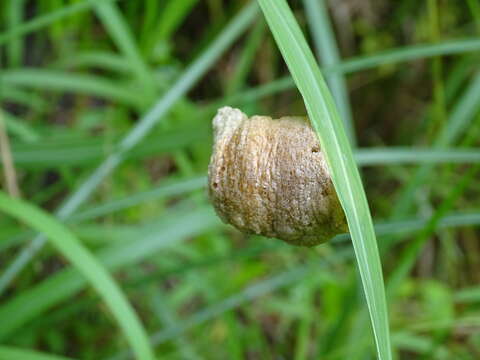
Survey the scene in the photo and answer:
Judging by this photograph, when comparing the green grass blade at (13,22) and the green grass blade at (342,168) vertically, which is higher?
the green grass blade at (13,22)

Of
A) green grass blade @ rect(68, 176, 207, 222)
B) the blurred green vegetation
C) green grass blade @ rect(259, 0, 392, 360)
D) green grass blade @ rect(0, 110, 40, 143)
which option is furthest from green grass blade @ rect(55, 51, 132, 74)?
green grass blade @ rect(259, 0, 392, 360)

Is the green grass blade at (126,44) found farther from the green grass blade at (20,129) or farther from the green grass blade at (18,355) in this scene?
the green grass blade at (18,355)

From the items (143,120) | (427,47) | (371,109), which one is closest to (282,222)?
(427,47)

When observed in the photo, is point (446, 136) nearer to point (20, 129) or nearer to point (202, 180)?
point (202, 180)

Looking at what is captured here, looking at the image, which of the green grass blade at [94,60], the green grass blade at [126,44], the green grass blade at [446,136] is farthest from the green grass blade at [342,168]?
the green grass blade at [94,60]

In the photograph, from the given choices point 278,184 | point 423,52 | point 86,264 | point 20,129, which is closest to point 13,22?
point 20,129
